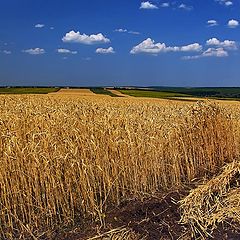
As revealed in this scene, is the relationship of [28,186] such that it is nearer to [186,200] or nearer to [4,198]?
[4,198]

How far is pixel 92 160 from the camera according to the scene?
6.20m

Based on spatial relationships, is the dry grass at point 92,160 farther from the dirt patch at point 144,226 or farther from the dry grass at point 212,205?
→ the dry grass at point 212,205

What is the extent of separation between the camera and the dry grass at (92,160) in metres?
5.34

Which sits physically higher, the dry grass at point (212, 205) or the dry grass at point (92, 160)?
the dry grass at point (92, 160)

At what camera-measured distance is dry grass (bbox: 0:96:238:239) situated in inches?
210

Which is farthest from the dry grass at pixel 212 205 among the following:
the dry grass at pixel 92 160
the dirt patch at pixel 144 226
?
the dry grass at pixel 92 160

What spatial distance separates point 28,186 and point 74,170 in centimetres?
63

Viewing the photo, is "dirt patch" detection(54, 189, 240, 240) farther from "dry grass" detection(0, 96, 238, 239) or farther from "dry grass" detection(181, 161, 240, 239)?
"dry grass" detection(0, 96, 238, 239)

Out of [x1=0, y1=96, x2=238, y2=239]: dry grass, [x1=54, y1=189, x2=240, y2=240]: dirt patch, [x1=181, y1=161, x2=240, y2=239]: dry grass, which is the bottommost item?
[x1=54, y1=189, x2=240, y2=240]: dirt patch

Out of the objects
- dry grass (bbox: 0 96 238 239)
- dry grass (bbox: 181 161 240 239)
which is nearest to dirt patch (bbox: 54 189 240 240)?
dry grass (bbox: 181 161 240 239)

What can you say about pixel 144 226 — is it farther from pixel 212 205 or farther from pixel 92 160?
pixel 92 160

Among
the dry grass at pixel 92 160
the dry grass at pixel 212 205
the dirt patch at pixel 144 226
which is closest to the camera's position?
the dirt patch at pixel 144 226

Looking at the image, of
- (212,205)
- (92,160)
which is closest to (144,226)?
(212,205)

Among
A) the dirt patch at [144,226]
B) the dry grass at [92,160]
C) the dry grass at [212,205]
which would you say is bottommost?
the dirt patch at [144,226]
